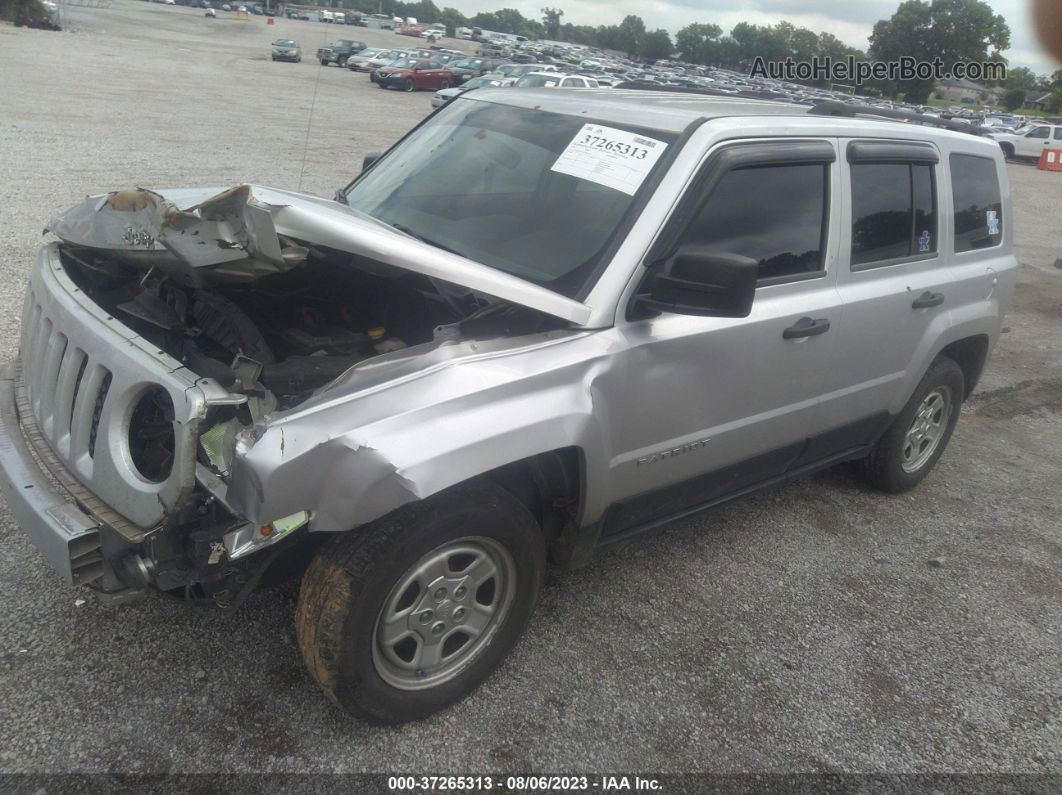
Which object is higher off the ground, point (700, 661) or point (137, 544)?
point (137, 544)

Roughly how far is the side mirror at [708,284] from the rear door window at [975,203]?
2.23 metres

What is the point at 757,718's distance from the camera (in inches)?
114

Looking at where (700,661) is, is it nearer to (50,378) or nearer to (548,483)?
(548,483)

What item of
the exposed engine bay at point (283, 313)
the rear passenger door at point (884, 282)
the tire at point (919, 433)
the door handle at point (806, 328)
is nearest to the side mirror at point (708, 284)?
the exposed engine bay at point (283, 313)

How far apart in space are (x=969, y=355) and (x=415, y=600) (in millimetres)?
3656

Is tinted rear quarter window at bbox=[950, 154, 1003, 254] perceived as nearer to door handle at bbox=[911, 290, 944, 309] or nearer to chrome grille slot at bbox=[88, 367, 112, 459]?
door handle at bbox=[911, 290, 944, 309]

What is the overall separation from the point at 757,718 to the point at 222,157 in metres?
12.2

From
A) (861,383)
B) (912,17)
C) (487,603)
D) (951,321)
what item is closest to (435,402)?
(487,603)

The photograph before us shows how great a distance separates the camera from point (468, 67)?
122ft

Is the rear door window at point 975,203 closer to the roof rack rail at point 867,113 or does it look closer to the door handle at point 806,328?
the roof rack rail at point 867,113

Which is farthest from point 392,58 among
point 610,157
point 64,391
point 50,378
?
point 64,391

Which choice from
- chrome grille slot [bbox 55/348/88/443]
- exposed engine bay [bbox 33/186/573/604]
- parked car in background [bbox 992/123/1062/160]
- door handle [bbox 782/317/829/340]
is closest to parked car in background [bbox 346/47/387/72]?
parked car in background [bbox 992/123/1062/160]

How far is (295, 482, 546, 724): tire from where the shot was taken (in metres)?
2.34

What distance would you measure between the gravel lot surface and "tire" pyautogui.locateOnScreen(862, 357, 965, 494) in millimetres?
154
